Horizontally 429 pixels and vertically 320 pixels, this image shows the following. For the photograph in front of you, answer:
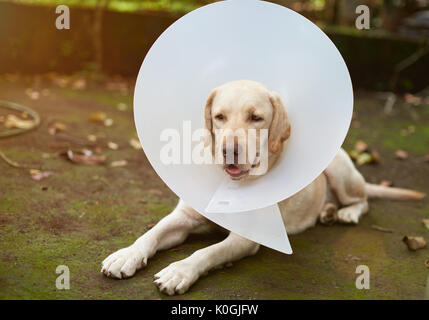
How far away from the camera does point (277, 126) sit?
115 inches

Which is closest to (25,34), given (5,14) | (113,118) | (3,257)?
(5,14)

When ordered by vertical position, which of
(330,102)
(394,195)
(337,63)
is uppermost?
(337,63)

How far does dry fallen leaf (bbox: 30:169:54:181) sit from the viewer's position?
12.7 feet

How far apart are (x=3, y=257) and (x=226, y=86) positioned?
5.01ft

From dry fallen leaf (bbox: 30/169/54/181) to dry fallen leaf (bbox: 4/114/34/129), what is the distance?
1.11 m

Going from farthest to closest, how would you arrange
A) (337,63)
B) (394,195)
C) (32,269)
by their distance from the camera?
(394,195) < (337,63) < (32,269)

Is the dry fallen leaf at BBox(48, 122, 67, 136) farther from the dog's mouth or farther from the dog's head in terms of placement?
the dog's mouth

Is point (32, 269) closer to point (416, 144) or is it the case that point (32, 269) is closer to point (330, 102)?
point (330, 102)

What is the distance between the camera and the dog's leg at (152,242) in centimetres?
263

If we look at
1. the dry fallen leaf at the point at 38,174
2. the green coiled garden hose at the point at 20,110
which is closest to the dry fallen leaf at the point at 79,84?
the green coiled garden hose at the point at 20,110

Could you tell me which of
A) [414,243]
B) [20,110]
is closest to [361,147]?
[414,243]

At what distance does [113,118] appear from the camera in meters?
5.95

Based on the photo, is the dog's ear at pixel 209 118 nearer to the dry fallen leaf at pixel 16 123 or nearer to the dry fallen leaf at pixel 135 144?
the dry fallen leaf at pixel 135 144
